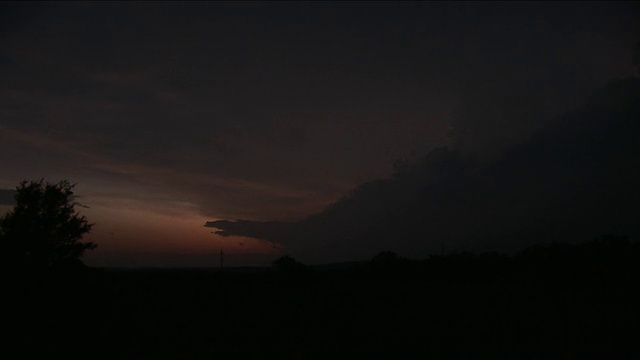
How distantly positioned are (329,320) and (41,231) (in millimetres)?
15241

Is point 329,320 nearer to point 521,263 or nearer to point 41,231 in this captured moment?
point 41,231

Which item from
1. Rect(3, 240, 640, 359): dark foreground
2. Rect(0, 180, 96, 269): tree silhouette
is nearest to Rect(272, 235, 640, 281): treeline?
Rect(3, 240, 640, 359): dark foreground

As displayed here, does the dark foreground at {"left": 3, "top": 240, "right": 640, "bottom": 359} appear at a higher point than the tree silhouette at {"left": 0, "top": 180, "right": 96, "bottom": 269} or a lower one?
lower

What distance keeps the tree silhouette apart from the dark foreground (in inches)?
40.2

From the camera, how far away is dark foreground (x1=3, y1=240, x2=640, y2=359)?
21.9m

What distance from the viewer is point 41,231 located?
86.6 ft

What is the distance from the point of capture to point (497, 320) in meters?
28.6

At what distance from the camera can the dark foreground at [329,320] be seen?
71.9ft

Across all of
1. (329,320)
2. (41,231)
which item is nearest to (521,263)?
(329,320)

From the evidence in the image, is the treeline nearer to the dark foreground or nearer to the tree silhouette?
the dark foreground

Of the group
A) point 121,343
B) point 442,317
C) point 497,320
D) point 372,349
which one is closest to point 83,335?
point 121,343

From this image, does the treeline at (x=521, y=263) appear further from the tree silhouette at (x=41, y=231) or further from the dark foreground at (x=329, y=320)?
the tree silhouette at (x=41, y=231)

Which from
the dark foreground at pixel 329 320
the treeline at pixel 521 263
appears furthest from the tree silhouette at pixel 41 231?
the treeline at pixel 521 263

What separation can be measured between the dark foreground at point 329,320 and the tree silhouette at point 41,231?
3.35ft
